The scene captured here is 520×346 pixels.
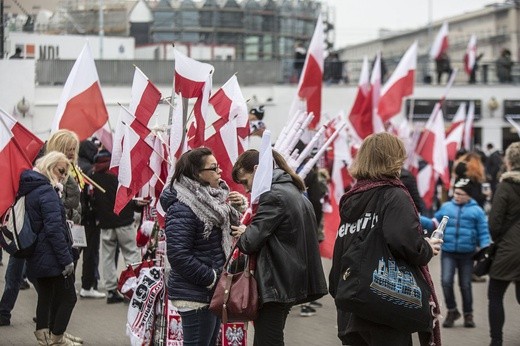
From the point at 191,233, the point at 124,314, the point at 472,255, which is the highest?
the point at 191,233

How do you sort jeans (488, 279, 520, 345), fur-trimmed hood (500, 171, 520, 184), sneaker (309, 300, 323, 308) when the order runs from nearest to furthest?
fur-trimmed hood (500, 171, 520, 184)
jeans (488, 279, 520, 345)
sneaker (309, 300, 323, 308)

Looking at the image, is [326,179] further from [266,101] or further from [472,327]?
[266,101]

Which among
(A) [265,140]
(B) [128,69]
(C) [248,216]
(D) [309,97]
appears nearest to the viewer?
(A) [265,140]

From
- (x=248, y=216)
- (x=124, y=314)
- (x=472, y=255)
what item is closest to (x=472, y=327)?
(x=472, y=255)

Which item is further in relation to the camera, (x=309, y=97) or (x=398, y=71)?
(x=398, y=71)

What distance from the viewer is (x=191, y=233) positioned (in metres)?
7.07

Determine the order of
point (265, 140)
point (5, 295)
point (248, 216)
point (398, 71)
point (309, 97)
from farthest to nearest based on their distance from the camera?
point (398, 71), point (309, 97), point (5, 295), point (248, 216), point (265, 140)

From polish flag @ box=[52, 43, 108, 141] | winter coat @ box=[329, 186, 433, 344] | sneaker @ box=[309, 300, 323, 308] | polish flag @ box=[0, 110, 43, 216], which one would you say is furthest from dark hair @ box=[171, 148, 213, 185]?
sneaker @ box=[309, 300, 323, 308]

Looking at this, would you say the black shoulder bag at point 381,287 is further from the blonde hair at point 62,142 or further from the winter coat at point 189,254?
the blonde hair at point 62,142

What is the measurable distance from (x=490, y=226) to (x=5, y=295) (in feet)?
15.1

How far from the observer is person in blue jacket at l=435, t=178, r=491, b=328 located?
11.1 m

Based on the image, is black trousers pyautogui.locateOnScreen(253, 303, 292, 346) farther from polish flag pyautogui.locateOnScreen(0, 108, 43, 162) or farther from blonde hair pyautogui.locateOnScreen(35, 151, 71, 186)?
polish flag pyautogui.locateOnScreen(0, 108, 43, 162)

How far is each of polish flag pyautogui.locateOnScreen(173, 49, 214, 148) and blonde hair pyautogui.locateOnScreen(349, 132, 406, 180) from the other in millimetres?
2512

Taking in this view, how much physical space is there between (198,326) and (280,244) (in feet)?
2.55
